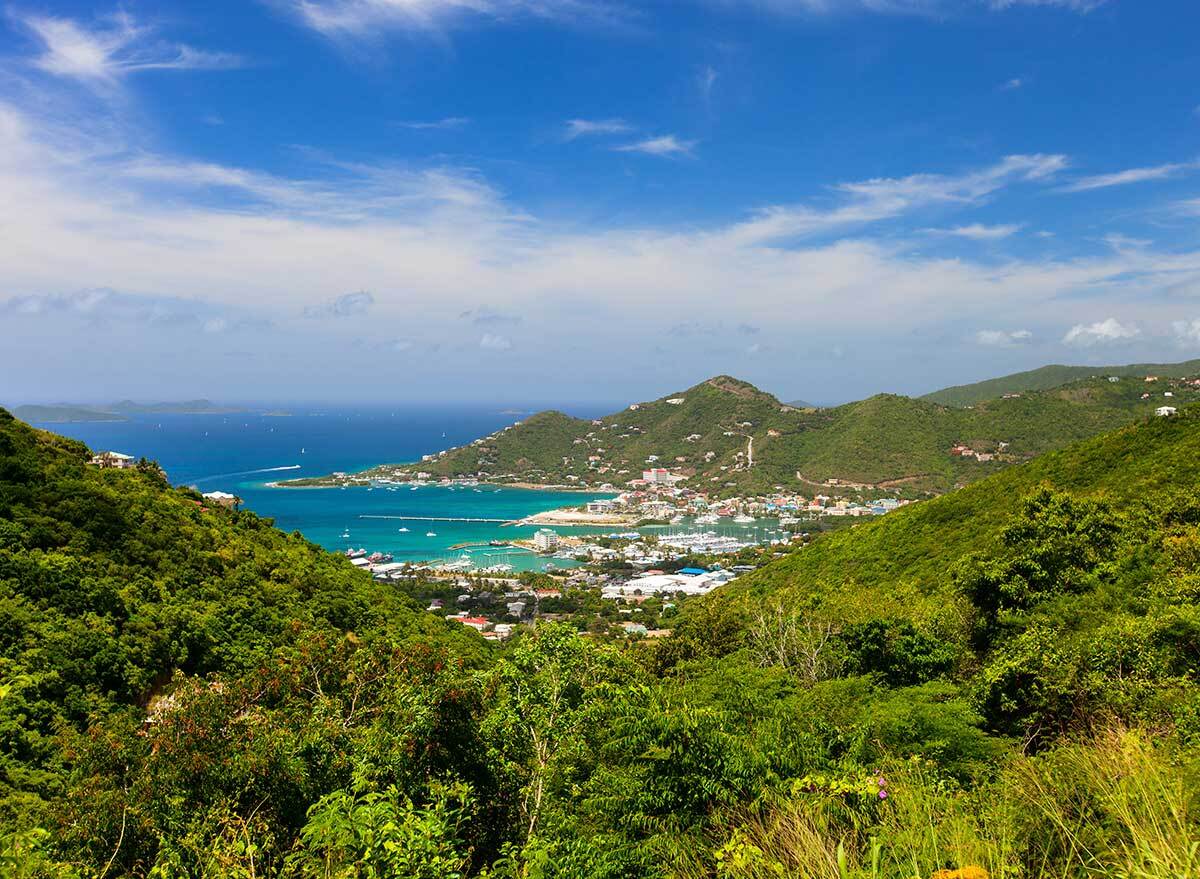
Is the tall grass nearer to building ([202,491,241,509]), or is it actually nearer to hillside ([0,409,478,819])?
hillside ([0,409,478,819])

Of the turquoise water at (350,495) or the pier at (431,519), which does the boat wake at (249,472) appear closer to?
the turquoise water at (350,495)

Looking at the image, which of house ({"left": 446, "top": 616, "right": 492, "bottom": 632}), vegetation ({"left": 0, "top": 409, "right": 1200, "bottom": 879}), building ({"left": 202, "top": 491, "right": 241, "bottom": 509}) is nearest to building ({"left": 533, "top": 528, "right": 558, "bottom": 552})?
house ({"left": 446, "top": 616, "right": 492, "bottom": 632})

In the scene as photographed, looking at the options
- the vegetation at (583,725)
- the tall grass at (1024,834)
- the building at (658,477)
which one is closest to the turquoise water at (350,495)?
the building at (658,477)

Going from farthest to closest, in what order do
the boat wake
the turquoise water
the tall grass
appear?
the boat wake < the turquoise water < the tall grass

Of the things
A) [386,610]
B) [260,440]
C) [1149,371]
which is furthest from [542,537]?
[260,440]

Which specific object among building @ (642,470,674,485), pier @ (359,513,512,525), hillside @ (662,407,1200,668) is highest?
hillside @ (662,407,1200,668)

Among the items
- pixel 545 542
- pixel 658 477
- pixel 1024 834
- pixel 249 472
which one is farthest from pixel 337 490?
pixel 1024 834
